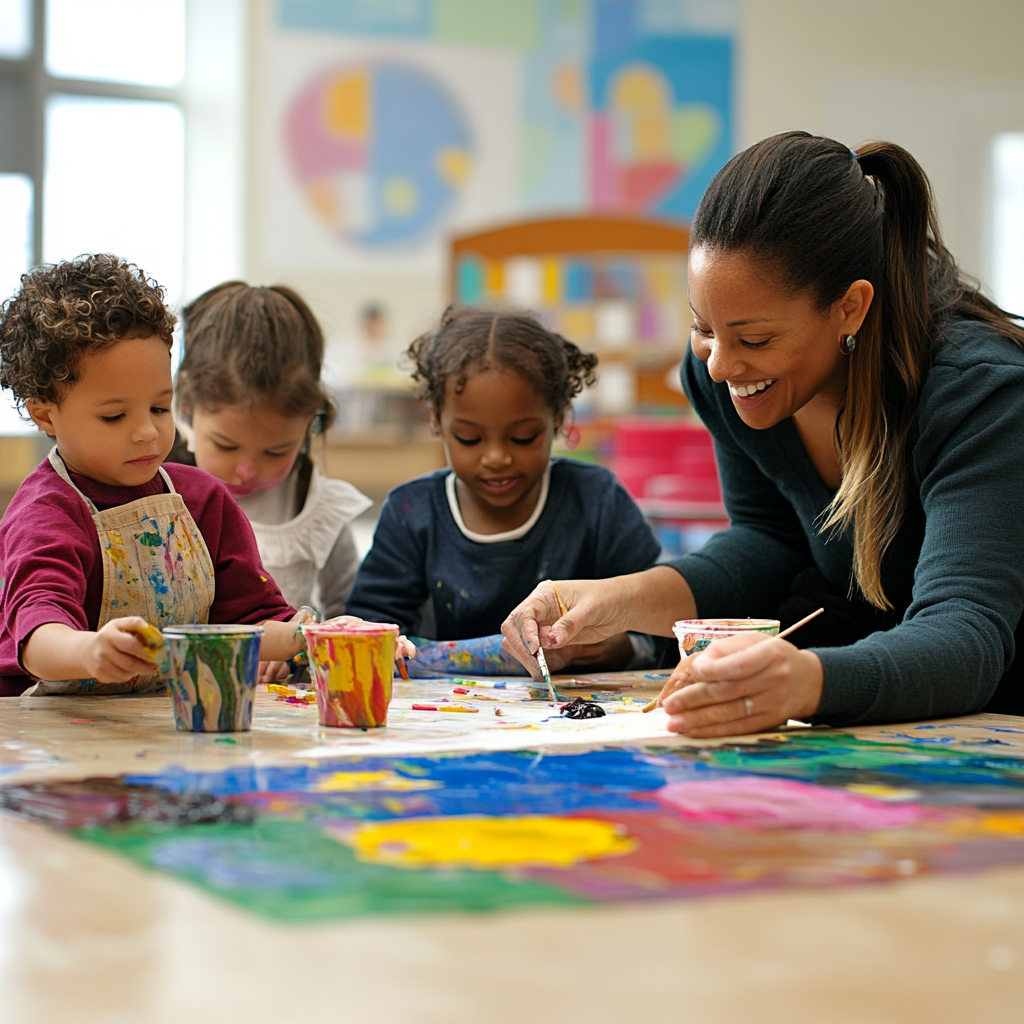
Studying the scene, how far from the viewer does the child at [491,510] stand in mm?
1837

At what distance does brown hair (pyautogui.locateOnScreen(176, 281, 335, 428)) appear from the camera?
186 cm

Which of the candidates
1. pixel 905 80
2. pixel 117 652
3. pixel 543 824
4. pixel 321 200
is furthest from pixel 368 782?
pixel 905 80

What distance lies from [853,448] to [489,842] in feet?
2.70

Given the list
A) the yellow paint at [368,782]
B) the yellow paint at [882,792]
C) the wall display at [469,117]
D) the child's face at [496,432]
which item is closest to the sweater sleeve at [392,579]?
the child's face at [496,432]

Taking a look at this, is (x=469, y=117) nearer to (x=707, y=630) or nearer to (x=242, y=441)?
(x=242, y=441)

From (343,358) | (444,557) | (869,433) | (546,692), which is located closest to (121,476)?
(546,692)

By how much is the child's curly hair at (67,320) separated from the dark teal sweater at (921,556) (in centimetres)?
72

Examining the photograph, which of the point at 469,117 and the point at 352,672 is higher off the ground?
the point at 469,117

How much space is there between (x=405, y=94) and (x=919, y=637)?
8.33 m

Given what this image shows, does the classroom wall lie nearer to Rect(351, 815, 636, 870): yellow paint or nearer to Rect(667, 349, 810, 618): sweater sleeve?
Rect(667, 349, 810, 618): sweater sleeve

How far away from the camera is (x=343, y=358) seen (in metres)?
8.28

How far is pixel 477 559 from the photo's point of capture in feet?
6.18

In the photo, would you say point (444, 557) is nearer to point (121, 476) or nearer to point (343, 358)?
point (121, 476)

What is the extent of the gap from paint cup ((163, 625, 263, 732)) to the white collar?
0.82 meters
